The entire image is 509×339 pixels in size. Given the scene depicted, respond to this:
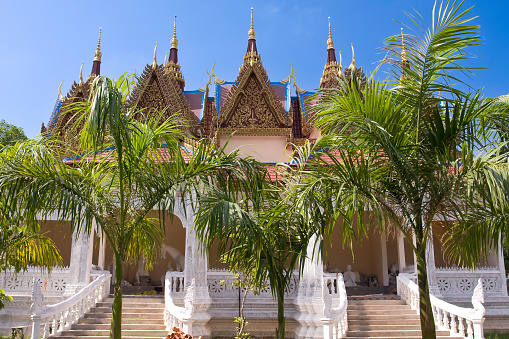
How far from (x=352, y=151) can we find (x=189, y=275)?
6.67 metres

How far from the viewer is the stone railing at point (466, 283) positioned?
11.3 metres

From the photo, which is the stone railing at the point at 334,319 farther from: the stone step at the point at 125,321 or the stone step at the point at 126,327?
the stone step at the point at 125,321

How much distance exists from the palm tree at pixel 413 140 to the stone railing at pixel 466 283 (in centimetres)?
671

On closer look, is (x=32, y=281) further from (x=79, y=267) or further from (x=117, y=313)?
(x=117, y=313)

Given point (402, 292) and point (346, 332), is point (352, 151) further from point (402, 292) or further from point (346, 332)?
point (402, 292)

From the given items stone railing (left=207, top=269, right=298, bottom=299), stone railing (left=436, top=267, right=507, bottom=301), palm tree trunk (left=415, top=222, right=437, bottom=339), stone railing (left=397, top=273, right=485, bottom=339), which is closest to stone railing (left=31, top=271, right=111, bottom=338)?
stone railing (left=207, top=269, right=298, bottom=299)

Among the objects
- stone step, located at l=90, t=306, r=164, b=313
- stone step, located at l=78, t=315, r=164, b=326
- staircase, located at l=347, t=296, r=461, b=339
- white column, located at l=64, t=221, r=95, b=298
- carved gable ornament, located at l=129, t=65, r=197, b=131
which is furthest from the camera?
carved gable ornament, located at l=129, t=65, r=197, b=131

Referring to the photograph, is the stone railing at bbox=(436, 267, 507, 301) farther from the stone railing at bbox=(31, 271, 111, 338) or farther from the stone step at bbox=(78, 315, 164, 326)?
the stone railing at bbox=(31, 271, 111, 338)

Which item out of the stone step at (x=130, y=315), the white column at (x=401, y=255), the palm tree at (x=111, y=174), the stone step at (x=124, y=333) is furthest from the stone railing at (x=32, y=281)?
the white column at (x=401, y=255)

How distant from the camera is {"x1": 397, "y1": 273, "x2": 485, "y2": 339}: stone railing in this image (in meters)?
8.46

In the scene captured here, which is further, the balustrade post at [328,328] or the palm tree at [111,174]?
the balustrade post at [328,328]

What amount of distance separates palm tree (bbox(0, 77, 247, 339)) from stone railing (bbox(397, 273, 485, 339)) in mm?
5452

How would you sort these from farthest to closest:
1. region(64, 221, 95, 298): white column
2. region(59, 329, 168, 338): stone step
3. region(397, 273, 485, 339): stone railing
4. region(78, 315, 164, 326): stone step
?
1. region(64, 221, 95, 298): white column
2. region(78, 315, 164, 326): stone step
3. region(59, 329, 168, 338): stone step
4. region(397, 273, 485, 339): stone railing

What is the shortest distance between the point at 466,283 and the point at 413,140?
7.40 meters
